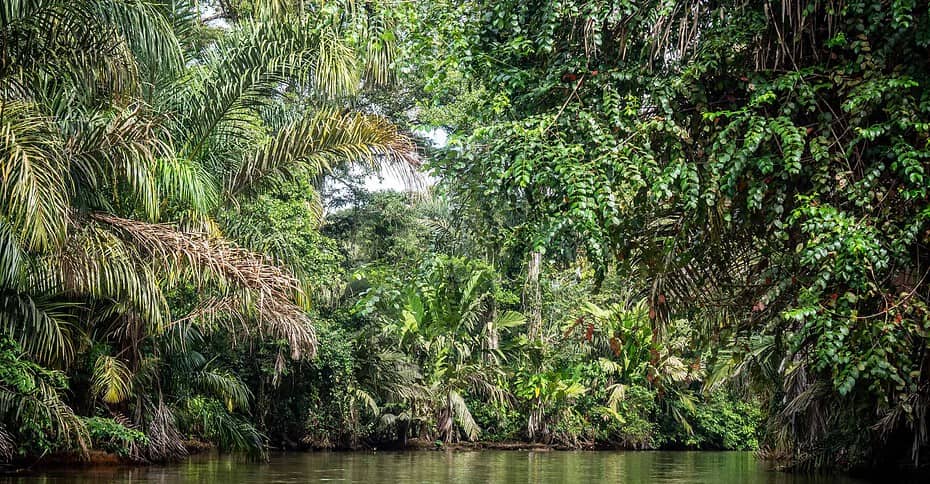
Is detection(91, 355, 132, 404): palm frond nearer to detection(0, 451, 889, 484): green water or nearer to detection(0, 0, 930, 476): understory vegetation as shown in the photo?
detection(0, 0, 930, 476): understory vegetation

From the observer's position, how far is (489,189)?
757cm

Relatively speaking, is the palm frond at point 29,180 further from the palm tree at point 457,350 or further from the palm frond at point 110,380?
the palm tree at point 457,350

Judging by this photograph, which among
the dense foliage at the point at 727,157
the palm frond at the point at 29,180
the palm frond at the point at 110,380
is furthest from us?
the palm frond at the point at 110,380

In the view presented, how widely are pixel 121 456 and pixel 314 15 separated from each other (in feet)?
20.3

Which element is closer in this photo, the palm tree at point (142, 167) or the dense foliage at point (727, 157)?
the dense foliage at point (727, 157)

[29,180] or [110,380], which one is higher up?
[29,180]

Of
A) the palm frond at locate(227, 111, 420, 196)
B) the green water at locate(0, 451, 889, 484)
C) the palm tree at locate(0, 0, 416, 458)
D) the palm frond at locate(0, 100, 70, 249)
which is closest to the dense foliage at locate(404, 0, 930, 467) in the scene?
the palm tree at locate(0, 0, 416, 458)

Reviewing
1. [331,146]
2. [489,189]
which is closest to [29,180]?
[489,189]

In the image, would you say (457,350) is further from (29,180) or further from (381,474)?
(29,180)

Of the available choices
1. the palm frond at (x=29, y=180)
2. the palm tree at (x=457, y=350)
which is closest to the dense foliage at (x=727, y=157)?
the palm frond at (x=29, y=180)

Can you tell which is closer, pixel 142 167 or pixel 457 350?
pixel 142 167

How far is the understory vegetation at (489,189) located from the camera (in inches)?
266

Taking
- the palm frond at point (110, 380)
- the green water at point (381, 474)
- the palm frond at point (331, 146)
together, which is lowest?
the green water at point (381, 474)

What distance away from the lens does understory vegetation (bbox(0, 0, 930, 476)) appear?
Answer: 6.76 metres
